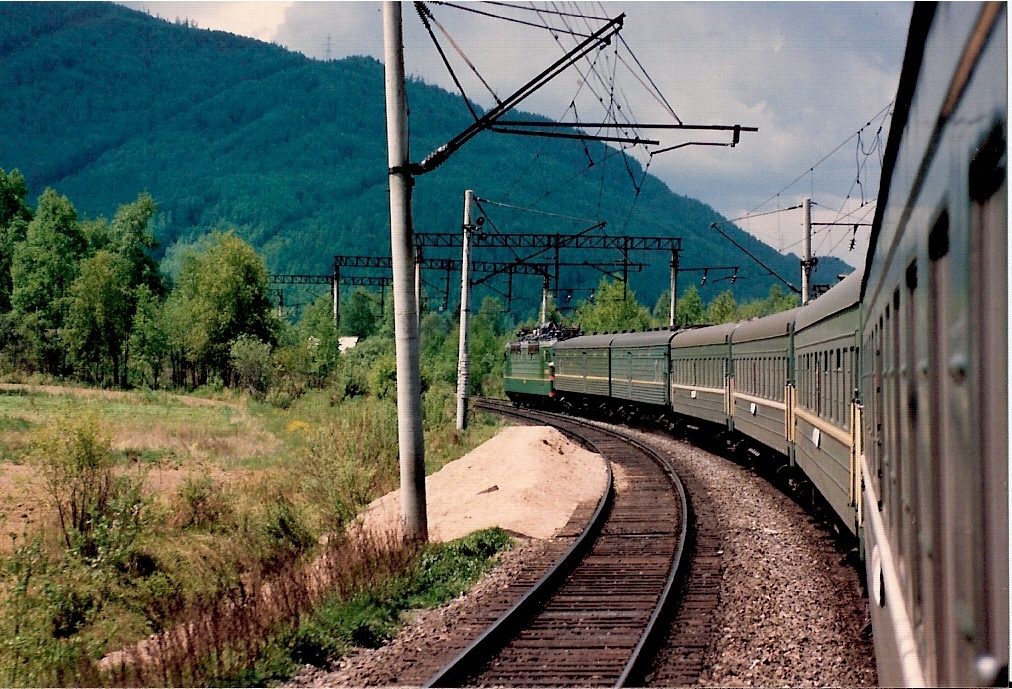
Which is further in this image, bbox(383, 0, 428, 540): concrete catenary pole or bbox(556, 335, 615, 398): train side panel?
bbox(556, 335, 615, 398): train side panel

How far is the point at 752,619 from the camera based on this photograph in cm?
951

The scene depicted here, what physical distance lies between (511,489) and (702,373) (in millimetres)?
8133

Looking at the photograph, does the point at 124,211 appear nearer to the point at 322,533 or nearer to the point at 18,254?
the point at 18,254

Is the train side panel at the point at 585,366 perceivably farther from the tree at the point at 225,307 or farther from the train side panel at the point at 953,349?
the train side panel at the point at 953,349

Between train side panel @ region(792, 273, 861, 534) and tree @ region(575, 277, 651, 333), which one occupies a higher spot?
tree @ region(575, 277, 651, 333)

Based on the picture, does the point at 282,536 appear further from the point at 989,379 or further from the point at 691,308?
the point at 691,308

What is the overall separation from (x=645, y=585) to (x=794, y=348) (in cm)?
530

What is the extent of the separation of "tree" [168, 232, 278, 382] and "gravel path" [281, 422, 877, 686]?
152 feet

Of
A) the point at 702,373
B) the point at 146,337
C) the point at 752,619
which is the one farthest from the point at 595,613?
the point at 146,337

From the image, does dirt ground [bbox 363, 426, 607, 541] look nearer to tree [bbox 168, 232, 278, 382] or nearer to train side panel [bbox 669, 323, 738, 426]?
train side panel [bbox 669, 323, 738, 426]

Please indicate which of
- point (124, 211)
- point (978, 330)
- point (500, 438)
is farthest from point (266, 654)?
point (124, 211)

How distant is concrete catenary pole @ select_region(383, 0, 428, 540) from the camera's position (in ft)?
40.2

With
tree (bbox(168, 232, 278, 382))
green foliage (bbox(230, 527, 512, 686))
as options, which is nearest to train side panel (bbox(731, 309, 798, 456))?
green foliage (bbox(230, 527, 512, 686))

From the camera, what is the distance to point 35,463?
18891mm
